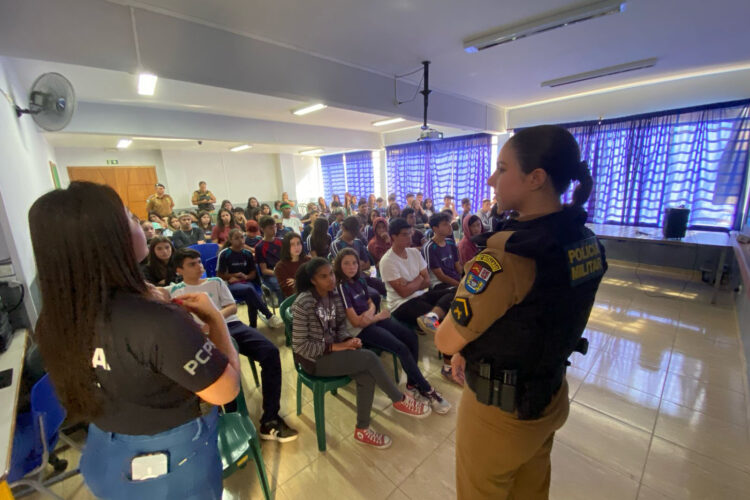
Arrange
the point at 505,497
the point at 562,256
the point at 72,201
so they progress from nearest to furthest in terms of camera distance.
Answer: the point at 72,201
the point at 562,256
the point at 505,497

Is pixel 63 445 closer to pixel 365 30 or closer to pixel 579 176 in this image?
pixel 579 176

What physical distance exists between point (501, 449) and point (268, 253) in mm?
3214

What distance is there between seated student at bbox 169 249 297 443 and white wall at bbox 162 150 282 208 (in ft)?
26.3

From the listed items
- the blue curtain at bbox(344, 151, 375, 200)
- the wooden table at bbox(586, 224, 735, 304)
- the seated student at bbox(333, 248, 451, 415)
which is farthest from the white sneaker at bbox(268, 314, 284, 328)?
the blue curtain at bbox(344, 151, 375, 200)

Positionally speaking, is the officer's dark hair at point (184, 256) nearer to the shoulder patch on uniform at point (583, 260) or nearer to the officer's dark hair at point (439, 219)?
the officer's dark hair at point (439, 219)

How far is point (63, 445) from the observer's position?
6.39 ft

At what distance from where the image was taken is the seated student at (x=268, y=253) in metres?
3.54

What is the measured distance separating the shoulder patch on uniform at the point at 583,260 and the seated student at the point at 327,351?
1.29m

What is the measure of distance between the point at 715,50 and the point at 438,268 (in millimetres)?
3932

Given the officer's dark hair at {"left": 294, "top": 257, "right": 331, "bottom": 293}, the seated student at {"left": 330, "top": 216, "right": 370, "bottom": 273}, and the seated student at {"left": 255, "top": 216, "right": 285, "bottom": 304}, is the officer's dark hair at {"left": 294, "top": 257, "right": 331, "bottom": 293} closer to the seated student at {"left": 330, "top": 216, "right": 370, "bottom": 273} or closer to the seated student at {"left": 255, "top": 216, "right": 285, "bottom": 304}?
the seated student at {"left": 330, "top": 216, "right": 370, "bottom": 273}

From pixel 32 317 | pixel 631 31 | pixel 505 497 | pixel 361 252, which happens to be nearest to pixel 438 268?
pixel 361 252

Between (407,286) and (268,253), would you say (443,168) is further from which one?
(407,286)

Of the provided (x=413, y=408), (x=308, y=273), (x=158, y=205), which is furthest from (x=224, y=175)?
(x=413, y=408)

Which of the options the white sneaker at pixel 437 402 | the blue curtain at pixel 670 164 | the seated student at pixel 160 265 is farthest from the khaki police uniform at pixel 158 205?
the blue curtain at pixel 670 164
